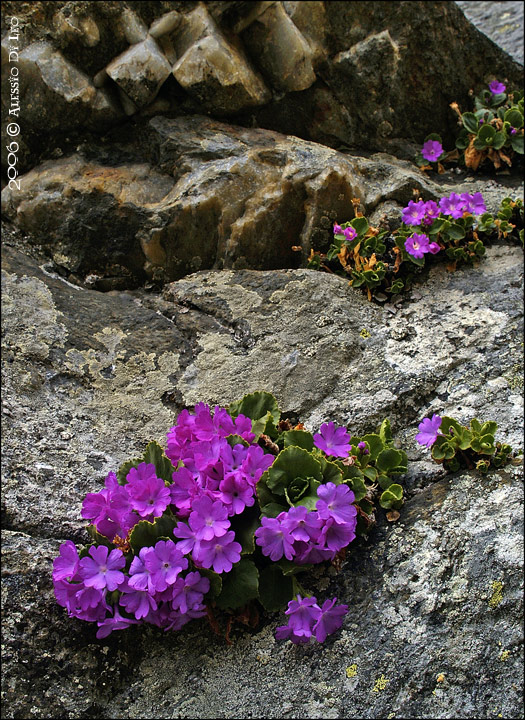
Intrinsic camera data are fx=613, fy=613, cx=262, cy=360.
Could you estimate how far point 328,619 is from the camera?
81.4 inches

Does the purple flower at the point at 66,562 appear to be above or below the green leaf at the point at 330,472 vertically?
above

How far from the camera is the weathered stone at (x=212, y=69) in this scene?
377 centimetres

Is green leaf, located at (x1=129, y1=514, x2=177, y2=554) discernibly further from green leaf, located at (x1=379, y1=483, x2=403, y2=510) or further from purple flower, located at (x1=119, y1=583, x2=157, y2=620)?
green leaf, located at (x1=379, y1=483, x2=403, y2=510)

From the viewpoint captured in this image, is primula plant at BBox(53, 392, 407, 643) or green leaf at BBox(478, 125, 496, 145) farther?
green leaf at BBox(478, 125, 496, 145)

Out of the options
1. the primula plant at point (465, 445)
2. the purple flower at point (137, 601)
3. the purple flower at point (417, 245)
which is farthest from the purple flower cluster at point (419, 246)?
the purple flower at point (137, 601)

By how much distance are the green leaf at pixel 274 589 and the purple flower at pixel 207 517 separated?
0.29 m

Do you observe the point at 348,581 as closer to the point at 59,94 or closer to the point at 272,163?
the point at 272,163

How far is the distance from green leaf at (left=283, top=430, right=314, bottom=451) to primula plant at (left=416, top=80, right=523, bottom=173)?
282 centimetres

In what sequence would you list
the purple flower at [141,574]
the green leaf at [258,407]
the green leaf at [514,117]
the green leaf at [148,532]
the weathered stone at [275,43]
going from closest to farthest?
1. the purple flower at [141,574]
2. the green leaf at [148,532]
3. the green leaf at [258,407]
4. the weathered stone at [275,43]
5. the green leaf at [514,117]

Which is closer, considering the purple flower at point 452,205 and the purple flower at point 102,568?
the purple flower at point 102,568

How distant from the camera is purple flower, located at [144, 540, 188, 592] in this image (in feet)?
6.56

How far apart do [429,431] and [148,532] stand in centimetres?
119

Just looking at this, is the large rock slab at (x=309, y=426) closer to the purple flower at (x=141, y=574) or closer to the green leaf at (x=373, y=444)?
the green leaf at (x=373, y=444)

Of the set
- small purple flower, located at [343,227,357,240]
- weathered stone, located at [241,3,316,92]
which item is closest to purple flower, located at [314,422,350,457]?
small purple flower, located at [343,227,357,240]
